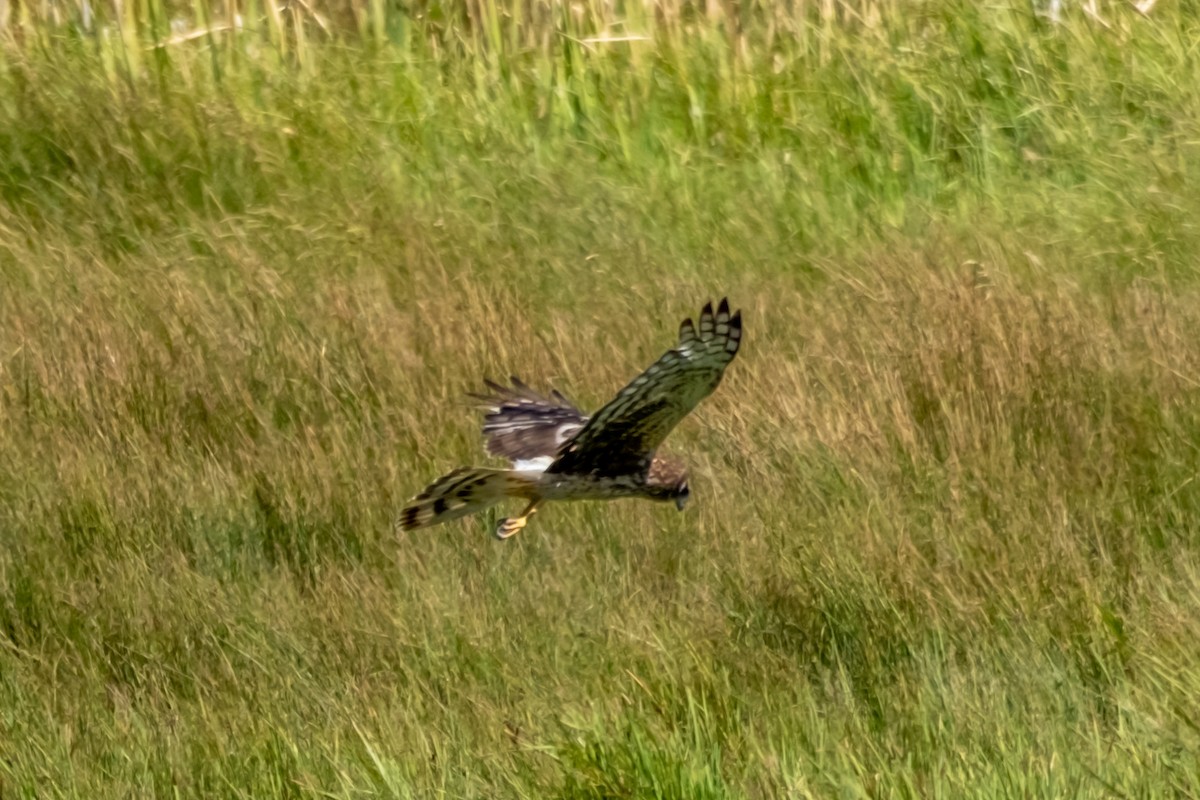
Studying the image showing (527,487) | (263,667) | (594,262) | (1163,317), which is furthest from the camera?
(594,262)

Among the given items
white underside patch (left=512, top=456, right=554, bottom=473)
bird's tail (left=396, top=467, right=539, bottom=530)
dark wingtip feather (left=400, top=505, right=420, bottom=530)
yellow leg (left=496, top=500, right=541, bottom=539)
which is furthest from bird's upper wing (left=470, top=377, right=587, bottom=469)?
dark wingtip feather (left=400, top=505, right=420, bottom=530)

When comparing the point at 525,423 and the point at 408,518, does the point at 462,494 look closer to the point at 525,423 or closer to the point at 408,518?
the point at 408,518

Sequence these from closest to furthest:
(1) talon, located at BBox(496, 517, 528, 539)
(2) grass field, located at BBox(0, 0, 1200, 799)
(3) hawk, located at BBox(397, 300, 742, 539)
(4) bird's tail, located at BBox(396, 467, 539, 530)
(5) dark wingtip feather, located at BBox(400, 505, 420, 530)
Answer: (2) grass field, located at BBox(0, 0, 1200, 799), (3) hawk, located at BBox(397, 300, 742, 539), (4) bird's tail, located at BBox(396, 467, 539, 530), (5) dark wingtip feather, located at BBox(400, 505, 420, 530), (1) talon, located at BBox(496, 517, 528, 539)

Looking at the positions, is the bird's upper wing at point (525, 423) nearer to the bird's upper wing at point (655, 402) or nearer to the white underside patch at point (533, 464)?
the white underside patch at point (533, 464)

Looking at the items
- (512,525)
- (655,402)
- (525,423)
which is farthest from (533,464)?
(655,402)

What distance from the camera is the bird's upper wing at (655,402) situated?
13.5 feet

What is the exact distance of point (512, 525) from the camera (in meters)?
4.91

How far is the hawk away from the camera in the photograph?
420 cm

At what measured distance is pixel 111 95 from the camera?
7871 mm

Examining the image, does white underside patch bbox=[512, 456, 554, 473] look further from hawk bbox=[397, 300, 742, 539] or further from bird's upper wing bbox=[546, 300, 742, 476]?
bird's upper wing bbox=[546, 300, 742, 476]

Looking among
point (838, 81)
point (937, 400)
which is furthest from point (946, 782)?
point (838, 81)

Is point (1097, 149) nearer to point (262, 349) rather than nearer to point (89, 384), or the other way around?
point (262, 349)

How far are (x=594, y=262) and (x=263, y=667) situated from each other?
2870 millimetres

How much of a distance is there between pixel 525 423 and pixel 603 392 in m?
0.67
